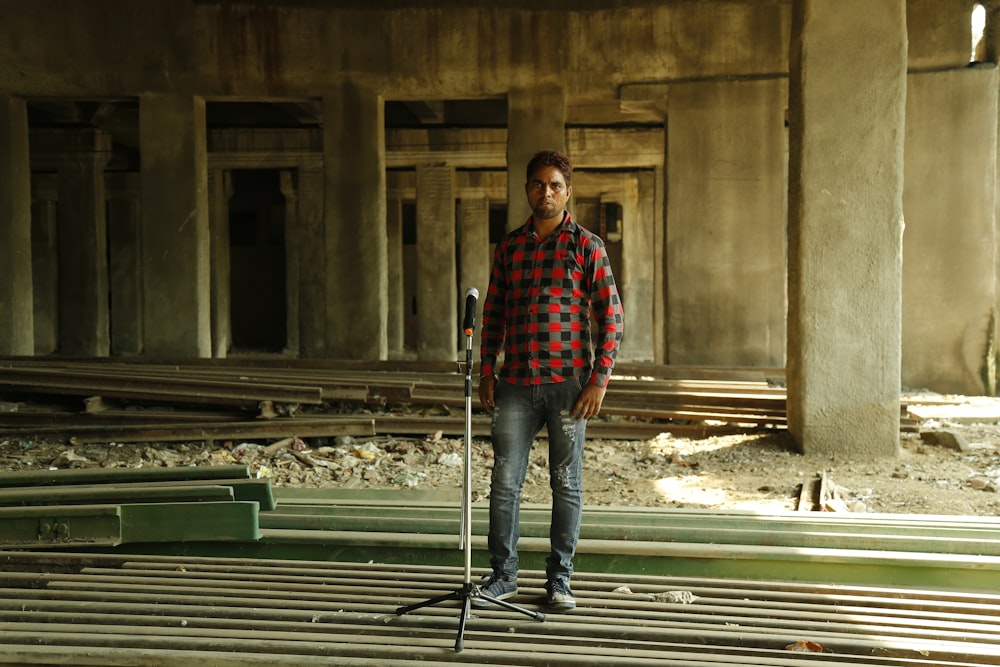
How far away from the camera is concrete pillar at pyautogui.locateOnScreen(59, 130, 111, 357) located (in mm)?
18125

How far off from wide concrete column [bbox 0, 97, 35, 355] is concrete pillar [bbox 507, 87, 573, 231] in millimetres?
7203

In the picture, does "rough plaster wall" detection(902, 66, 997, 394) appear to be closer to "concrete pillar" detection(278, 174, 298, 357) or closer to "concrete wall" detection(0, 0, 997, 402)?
"concrete wall" detection(0, 0, 997, 402)

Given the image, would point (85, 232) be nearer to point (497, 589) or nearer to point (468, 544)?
point (497, 589)

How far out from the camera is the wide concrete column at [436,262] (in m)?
19.4

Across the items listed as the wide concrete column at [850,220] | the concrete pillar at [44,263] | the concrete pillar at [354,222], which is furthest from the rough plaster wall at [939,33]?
the concrete pillar at [44,263]

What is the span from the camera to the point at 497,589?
3.86 m

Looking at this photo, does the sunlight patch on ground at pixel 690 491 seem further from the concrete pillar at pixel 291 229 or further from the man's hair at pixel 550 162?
the concrete pillar at pixel 291 229

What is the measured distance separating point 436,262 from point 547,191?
16.2 metres

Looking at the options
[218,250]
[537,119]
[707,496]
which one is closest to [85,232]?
[218,250]

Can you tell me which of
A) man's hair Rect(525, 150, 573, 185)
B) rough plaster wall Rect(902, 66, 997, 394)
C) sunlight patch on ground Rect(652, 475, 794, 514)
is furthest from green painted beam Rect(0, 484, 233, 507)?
rough plaster wall Rect(902, 66, 997, 394)

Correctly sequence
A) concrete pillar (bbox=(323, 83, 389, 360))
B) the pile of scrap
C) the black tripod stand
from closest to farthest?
1. the black tripod stand
2. the pile of scrap
3. concrete pillar (bbox=(323, 83, 389, 360))

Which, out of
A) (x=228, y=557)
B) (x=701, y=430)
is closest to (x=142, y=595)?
(x=228, y=557)

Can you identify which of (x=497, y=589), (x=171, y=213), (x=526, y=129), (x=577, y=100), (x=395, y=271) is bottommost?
(x=497, y=589)

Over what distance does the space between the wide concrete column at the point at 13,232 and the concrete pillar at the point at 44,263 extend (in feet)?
28.2
